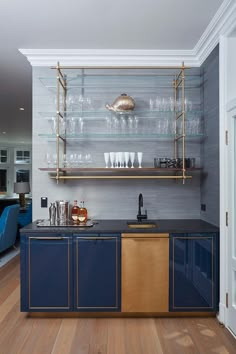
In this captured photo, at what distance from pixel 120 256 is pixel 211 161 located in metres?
1.28

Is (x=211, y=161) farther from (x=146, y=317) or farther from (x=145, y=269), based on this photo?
(x=146, y=317)

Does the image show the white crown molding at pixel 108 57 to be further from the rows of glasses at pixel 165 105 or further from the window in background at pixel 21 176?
the window in background at pixel 21 176

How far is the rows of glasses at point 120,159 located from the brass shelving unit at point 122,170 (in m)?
0.07

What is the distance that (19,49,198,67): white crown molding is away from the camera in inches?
134

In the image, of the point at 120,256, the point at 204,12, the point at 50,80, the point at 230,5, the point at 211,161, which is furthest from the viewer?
the point at 50,80

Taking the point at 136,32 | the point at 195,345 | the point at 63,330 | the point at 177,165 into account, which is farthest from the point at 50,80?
the point at 195,345

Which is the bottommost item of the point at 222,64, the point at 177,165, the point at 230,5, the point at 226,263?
the point at 226,263

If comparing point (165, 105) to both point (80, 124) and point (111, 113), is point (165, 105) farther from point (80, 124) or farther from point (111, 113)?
point (80, 124)

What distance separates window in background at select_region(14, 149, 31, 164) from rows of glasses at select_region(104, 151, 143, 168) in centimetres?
840

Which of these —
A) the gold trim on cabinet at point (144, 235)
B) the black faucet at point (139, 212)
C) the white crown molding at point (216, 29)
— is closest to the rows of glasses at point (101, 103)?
the white crown molding at point (216, 29)

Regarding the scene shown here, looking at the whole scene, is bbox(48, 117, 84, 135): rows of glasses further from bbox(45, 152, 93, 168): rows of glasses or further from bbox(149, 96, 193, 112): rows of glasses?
bbox(149, 96, 193, 112): rows of glasses

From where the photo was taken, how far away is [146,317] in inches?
118

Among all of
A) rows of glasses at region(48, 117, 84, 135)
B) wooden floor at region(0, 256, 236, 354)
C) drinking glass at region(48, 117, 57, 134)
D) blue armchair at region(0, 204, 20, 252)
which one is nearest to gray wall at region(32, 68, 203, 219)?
drinking glass at region(48, 117, 57, 134)

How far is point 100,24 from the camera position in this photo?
2865mm
